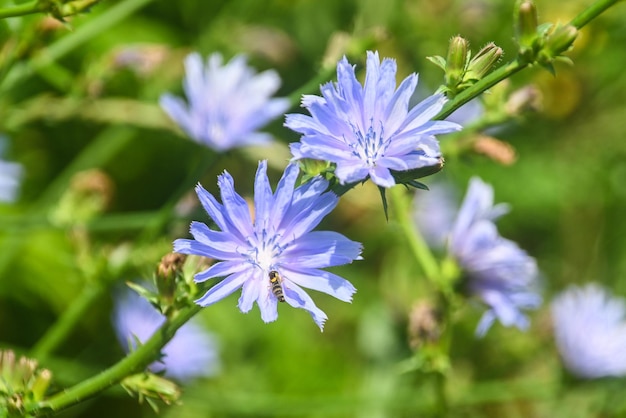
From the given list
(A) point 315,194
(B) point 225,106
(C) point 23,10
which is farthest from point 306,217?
(B) point 225,106

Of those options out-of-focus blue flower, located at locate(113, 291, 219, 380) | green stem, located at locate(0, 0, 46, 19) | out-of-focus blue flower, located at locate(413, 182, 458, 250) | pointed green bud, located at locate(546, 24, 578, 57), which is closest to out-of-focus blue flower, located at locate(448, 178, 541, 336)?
pointed green bud, located at locate(546, 24, 578, 57)

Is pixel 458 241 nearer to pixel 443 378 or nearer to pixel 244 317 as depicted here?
pixel 443 378

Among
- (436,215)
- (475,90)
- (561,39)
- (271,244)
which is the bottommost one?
(271,244)

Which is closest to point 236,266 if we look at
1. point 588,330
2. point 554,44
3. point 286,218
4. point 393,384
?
point 286,218

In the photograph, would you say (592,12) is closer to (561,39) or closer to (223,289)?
(561,39)

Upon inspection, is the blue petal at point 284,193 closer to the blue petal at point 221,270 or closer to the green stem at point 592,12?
the blue petal at point 221,270
